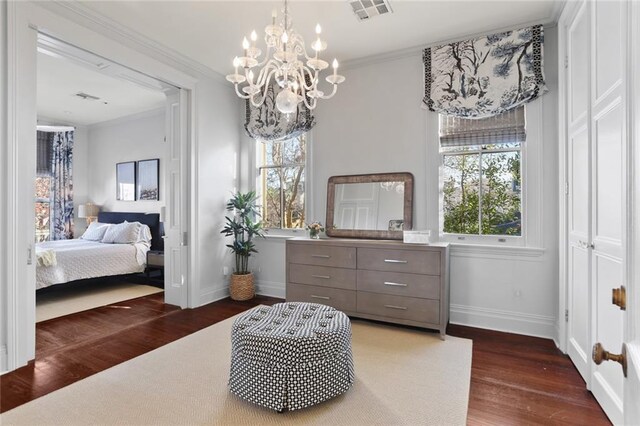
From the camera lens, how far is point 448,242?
3.48 metres

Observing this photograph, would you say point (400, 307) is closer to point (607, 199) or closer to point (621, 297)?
point (607, 199)

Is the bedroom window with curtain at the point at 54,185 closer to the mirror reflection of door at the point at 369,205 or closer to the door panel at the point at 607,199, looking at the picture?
the mirror reflection of door at the point at 369,205

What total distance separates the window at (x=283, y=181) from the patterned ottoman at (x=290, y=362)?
239cm

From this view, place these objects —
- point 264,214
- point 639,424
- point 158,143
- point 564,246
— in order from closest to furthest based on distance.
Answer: point 639,424
point 564,246
point 264,214
point 158,143

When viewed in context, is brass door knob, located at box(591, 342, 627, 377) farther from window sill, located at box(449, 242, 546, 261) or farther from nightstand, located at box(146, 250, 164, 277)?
nightstand, located at box(146, 250, 164, 277)

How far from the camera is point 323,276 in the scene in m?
3.52

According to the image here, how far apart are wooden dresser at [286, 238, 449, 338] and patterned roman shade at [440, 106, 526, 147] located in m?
1.12

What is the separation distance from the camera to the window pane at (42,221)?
658 cm

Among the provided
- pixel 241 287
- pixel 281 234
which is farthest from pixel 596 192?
pixel 241 287

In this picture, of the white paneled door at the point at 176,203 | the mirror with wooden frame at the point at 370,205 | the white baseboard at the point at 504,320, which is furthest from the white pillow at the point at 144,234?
the white baseboard at the point at 504,320

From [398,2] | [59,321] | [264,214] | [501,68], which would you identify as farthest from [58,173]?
[501,68]

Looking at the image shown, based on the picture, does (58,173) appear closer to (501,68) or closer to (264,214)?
(264,214)

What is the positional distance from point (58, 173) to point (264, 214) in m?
5.00

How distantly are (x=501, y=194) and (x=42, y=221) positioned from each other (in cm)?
803
